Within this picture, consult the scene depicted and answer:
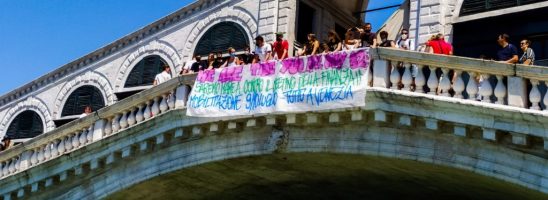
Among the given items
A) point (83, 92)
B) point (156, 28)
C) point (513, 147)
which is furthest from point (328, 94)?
point (83, 92)

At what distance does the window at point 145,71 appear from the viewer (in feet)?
98.6

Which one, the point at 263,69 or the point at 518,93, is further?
the point at 263,69

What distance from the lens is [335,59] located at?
20.1m

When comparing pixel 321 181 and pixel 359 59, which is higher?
pixel 359 59

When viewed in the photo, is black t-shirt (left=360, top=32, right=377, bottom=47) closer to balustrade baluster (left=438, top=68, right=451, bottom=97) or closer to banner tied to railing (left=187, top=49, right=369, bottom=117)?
banner tied to railing (left=187, top=49, right=369, bottom=117)

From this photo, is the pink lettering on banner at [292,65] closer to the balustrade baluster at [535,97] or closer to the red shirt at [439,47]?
the red shirt at [439,47]

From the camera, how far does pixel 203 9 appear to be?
95.0 feet

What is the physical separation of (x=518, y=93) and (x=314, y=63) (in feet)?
15.3

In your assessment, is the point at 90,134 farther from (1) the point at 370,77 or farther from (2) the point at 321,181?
(1) the point at 370,77

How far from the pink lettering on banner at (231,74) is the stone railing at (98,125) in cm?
85

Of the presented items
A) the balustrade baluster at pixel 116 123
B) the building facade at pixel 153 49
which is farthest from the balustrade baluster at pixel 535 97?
the balustrade baluster at pixel 116 123

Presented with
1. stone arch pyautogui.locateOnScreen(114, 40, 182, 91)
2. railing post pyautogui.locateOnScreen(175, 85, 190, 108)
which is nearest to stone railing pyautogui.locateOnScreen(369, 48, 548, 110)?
railing post pyautogui.locateOnScreen(175, 85, 190, 108)

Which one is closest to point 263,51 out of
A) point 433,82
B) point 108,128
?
point 108,128

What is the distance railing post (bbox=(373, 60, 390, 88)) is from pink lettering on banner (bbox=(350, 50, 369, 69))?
243mm
